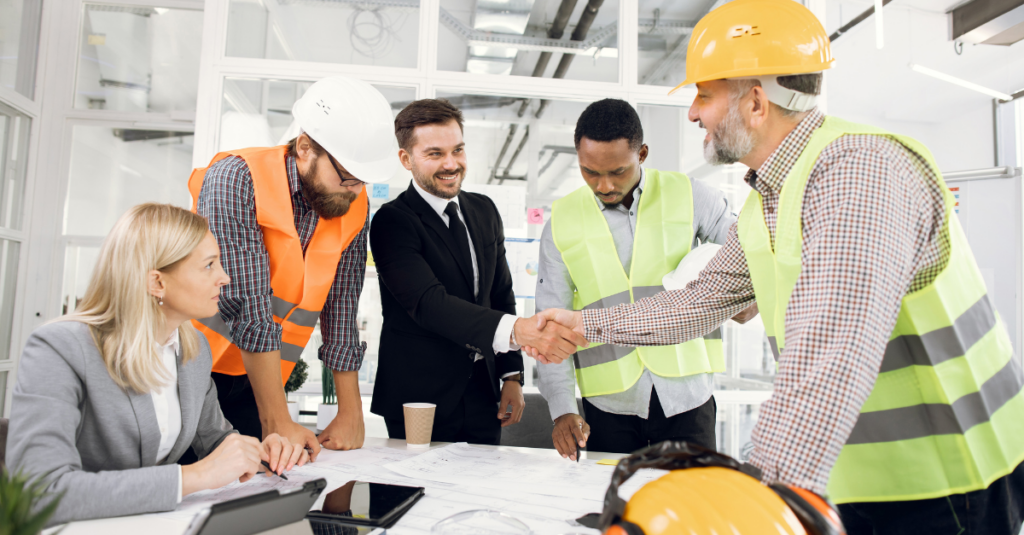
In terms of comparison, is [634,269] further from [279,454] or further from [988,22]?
[988,22]

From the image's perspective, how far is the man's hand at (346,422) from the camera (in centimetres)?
173

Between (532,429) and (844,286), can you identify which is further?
(532,429)

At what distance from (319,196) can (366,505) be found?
1105mm

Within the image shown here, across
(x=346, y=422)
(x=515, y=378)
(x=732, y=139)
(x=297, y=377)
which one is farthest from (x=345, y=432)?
(x=297, y=377)

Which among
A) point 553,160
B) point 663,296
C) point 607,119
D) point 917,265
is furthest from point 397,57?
point 917,265

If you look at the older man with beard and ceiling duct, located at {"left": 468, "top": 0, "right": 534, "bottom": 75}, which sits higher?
ceiling duct, located at {"left": 468, "top": 0, "right": 534, "bottom": 75}

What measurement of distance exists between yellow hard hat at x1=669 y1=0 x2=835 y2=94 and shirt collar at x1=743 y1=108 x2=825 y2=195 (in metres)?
0.11

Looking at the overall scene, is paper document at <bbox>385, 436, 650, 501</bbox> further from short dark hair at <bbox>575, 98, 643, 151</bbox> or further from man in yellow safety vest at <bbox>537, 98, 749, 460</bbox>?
short dark hair at <bbox>575, 98, 643, 151</bbox>

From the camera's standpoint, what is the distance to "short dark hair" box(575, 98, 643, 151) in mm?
2096

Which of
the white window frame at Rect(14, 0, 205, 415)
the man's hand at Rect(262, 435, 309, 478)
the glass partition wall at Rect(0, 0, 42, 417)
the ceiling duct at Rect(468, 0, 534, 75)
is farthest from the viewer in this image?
the white window frame at Rect(14, 0, 205, 415)

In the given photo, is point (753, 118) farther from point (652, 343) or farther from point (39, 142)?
point (39, 142)

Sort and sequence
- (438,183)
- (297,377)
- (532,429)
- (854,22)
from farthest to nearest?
(854,22) → (297,377) → (532,429) → (438,183)

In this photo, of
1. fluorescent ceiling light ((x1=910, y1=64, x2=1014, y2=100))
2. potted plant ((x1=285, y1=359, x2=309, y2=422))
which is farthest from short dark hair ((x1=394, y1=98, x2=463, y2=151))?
fluorescent ceiling light ((x1=910, y1=64, x2=1014, y2=100))

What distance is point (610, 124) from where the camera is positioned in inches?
82.8
